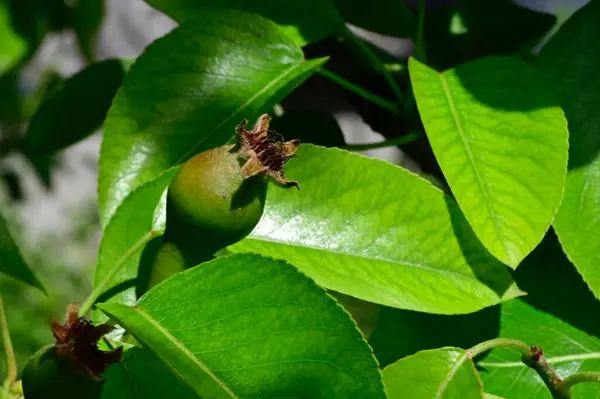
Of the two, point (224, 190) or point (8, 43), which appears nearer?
point (224, 190)

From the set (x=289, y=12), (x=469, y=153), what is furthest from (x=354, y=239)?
(x=289, y=12)

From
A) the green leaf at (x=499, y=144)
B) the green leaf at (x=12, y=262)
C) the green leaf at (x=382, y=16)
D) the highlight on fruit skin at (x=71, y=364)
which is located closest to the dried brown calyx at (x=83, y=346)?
the highlight on fruit skin at (x=71, y=364)

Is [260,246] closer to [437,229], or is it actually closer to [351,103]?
[437,229]

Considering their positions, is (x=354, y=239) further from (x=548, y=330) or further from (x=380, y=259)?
(x=548, y=330)

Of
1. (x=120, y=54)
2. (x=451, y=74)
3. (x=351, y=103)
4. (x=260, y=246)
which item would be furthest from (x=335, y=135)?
(x=120, y=54)

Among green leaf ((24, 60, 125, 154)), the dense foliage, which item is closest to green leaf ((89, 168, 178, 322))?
the dense foliage

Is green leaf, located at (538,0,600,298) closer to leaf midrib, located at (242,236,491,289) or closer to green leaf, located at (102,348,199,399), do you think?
leaf midrib, located at (242,236,491,289)
